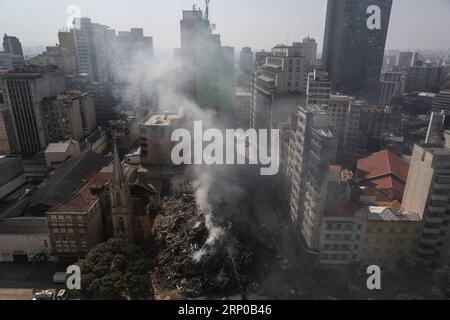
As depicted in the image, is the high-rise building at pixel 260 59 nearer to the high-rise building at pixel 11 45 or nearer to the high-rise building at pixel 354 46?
the high-rise building at pixel 354 46

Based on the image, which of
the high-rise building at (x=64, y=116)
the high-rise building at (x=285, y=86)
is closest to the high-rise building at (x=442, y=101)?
the high-rise building at (x=285, y=86)

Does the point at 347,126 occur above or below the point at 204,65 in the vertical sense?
below

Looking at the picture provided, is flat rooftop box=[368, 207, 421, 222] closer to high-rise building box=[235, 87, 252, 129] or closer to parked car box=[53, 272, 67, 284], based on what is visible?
parked car box=[53, 272, 67, 284]

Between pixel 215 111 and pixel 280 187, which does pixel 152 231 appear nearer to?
pixel 280 187

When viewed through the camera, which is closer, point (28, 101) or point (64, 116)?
point (28, 101)

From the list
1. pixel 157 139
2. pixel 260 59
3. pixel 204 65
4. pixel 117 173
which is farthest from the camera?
pixel 260 59

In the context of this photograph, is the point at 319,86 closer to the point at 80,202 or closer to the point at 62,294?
the point at 80,202

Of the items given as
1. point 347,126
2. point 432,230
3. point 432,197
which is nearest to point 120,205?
point 432,197
